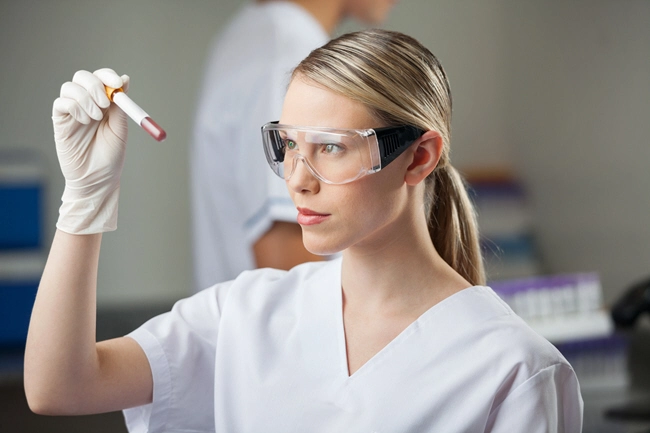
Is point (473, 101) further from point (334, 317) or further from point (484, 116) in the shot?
point (334, 317)

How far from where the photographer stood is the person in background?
1814mm

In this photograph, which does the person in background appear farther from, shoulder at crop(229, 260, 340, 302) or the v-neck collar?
the v-neck collar

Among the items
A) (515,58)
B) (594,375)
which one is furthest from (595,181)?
(594,375)

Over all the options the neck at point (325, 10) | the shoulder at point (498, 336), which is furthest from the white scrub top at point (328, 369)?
the neck at point (325, 10)

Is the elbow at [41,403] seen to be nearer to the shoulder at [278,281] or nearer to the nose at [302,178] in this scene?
the shoulder at [278,281]

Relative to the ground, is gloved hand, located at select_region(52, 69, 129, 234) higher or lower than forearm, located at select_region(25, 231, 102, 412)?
higher

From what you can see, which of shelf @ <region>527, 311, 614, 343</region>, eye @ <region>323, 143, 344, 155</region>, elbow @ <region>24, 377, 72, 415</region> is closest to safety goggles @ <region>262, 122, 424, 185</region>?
eye @ <region>323, 143, 344, 155</region>

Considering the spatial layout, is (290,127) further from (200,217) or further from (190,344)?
(200,217)

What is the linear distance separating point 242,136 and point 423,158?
0.95 m

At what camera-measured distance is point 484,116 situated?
148 inches

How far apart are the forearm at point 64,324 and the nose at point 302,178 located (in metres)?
0.27

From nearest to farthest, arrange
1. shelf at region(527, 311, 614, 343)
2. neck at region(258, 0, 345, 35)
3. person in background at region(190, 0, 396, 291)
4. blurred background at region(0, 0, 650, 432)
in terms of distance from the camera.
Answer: person in background at region(190, 0, 396, 291)
neck at region(258, 0, 345, 35)
shelf at region(527, 311, 614, 343)
blurred background at region(0, 0, 650, 432)

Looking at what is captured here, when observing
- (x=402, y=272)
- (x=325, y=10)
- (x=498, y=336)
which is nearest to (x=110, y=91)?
(x=402, y=272)

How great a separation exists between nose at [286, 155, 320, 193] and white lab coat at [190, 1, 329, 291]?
28.7 inches
